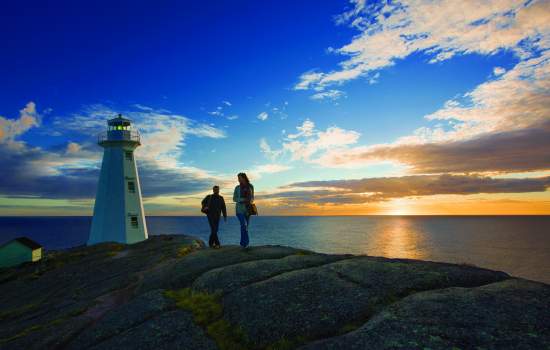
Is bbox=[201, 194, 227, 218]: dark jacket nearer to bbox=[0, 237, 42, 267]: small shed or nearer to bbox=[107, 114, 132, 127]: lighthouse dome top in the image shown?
bbox=[107, 114, 132, 127]: lighthouse dome top

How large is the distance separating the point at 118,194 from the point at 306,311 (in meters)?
36.3

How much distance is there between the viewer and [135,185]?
134ft

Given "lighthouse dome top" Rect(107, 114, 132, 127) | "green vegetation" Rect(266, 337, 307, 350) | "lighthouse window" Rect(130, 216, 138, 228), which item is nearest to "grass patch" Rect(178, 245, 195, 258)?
"green vegetation" Rect(266, 337, 307, 350)

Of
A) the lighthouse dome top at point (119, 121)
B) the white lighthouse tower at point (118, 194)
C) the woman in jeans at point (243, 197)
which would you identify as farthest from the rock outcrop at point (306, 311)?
the lighthouse dome top at point (119, 121)

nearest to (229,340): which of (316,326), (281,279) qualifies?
(316,326)

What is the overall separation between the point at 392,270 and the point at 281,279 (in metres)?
3.82

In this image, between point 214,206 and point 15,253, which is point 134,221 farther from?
point 214,206

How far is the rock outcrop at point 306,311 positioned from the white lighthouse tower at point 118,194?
947 inches

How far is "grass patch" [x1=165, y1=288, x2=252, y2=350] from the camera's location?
8.46m

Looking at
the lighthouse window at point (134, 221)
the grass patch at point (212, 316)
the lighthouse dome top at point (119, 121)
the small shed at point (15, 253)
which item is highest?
the lighthouse dome top at point (119, 121)

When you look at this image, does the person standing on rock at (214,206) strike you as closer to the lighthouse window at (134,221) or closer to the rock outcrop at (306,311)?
the rock outcrop at (306,311)

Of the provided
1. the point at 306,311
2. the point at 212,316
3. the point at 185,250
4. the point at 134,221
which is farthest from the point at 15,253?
the point at 306,311

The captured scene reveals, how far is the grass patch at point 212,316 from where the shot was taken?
8.46 m

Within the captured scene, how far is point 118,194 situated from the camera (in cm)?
3909
